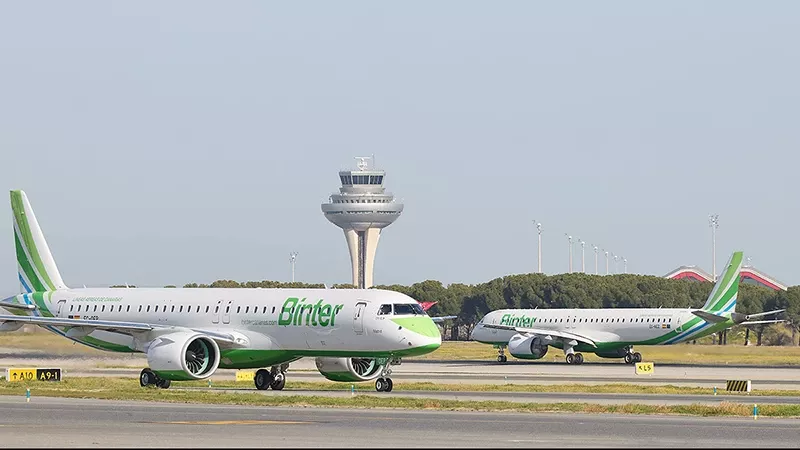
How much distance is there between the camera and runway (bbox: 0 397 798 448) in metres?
30.3

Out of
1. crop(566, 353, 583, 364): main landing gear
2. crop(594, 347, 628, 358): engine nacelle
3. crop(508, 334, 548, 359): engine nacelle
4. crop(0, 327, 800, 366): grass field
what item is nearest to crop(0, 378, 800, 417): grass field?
crop(0, 327, 800, 366): grass field

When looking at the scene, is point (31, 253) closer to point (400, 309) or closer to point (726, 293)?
point (400, 309)

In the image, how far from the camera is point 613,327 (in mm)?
100312

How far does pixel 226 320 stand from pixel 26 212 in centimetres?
1468

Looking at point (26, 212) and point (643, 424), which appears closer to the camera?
point (643, 424)

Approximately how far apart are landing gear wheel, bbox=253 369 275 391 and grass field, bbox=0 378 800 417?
3.71 meters

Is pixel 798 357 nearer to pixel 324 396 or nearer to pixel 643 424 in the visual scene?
pixel 324 396

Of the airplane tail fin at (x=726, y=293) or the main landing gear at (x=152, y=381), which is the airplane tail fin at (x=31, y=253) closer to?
the main landing gear at (x=152, y=381)

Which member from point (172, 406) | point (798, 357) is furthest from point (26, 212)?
point (798, 357)

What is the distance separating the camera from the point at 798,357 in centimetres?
10531

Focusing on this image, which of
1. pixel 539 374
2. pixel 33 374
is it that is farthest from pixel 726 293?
pixel 33 374

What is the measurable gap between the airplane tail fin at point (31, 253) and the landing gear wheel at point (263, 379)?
13.5m

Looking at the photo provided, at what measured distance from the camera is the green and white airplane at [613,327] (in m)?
97.1

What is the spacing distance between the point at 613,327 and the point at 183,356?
5131 cm
